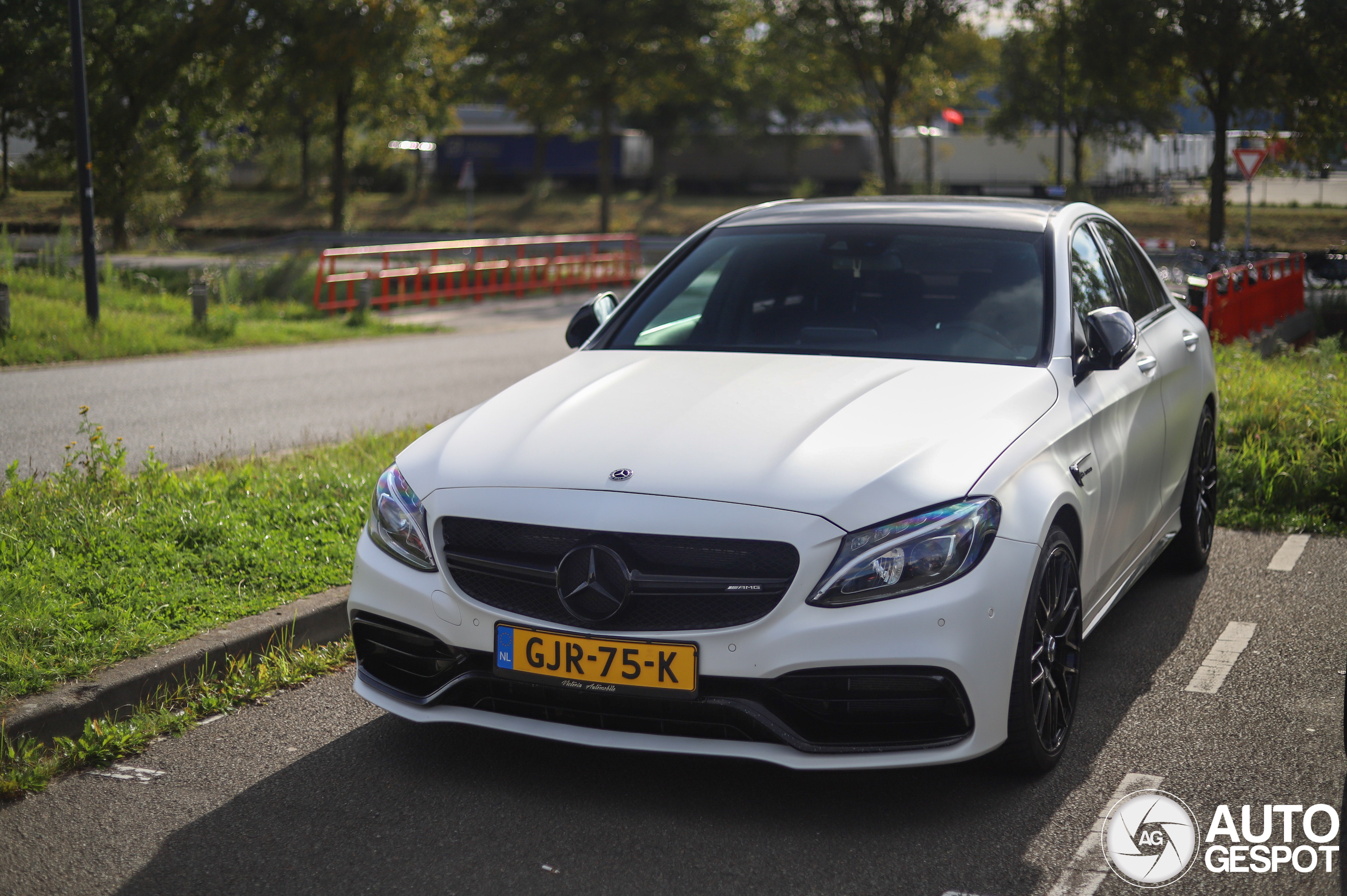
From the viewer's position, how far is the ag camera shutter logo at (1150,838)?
3188 millimetres

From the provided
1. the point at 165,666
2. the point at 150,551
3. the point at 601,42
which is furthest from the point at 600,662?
the point at 601,42

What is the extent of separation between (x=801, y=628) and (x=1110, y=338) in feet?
5.75

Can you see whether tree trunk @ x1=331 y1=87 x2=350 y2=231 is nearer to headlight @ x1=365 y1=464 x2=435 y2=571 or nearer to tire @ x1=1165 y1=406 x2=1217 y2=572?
tire @ x1=1165 y1=406 x2=1217 y2=572

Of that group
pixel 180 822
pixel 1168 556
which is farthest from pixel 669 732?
pixel 1168 556

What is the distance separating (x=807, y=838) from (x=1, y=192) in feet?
64.7

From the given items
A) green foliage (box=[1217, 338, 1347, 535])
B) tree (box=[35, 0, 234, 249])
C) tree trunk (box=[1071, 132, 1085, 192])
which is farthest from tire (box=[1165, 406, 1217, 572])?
tree trunk (box=[1071, 132, 1085, 192])

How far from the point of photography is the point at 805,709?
10.7ft

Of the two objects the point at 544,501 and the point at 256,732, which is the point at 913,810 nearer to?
the point at 544,501

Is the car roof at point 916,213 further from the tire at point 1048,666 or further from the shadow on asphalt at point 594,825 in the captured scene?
the shadow on asphalt at point 594,825

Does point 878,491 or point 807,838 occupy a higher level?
point 878,491

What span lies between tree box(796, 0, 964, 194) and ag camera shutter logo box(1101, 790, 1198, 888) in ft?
110

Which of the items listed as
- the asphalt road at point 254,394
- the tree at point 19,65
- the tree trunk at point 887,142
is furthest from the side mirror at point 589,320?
the tree trunk at point 887,142

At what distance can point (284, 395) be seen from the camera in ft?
37.9

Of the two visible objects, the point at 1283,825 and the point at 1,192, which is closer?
the point at 1283,825
